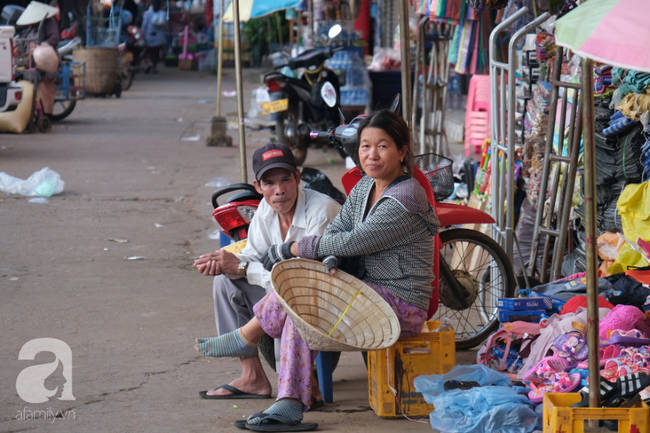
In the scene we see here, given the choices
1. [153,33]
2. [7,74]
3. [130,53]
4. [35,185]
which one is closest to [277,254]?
[35,185]

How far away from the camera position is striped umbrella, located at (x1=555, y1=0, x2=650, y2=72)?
82.8 inches

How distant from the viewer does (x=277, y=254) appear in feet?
11.3

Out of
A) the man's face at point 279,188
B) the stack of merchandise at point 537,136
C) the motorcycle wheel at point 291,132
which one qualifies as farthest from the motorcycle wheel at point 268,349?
the motorcycle wheel at point 291,132

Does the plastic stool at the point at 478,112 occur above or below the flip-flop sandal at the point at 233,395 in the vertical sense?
above

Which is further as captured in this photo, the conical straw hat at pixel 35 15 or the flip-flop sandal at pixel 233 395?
the conical straw hat at pixel 35 15

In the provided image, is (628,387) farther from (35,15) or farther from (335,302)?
(35,15)

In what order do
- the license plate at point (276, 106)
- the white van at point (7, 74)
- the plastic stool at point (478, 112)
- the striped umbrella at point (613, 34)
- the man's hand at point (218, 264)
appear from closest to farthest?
the striped umbrella at point (613, 34)
the man's hand at point (218, 264)
the plastic stool at point (478, 112)
the license plate at point (276, 106)
the white van at point (7, 74)

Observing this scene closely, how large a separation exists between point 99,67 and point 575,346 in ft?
55.9

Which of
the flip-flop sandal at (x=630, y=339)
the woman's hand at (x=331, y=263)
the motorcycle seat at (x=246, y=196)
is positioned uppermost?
the motorcycle seat at (x=246, y=196)

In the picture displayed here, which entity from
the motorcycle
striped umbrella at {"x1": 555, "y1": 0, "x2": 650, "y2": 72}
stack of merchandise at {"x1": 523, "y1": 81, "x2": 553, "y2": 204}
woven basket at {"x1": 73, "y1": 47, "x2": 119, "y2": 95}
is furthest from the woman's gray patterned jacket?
woven basket at {"x1": 73, "y1": 47, "x2": 119, "y2": 95}

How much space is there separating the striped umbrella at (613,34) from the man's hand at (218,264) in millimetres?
1836

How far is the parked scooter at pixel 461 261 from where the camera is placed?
389 centimetres

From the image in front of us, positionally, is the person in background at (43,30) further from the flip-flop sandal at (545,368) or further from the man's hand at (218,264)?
the flip-flop sandal at (545,368)

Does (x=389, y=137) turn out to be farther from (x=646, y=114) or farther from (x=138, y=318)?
(x=138, y=318)
